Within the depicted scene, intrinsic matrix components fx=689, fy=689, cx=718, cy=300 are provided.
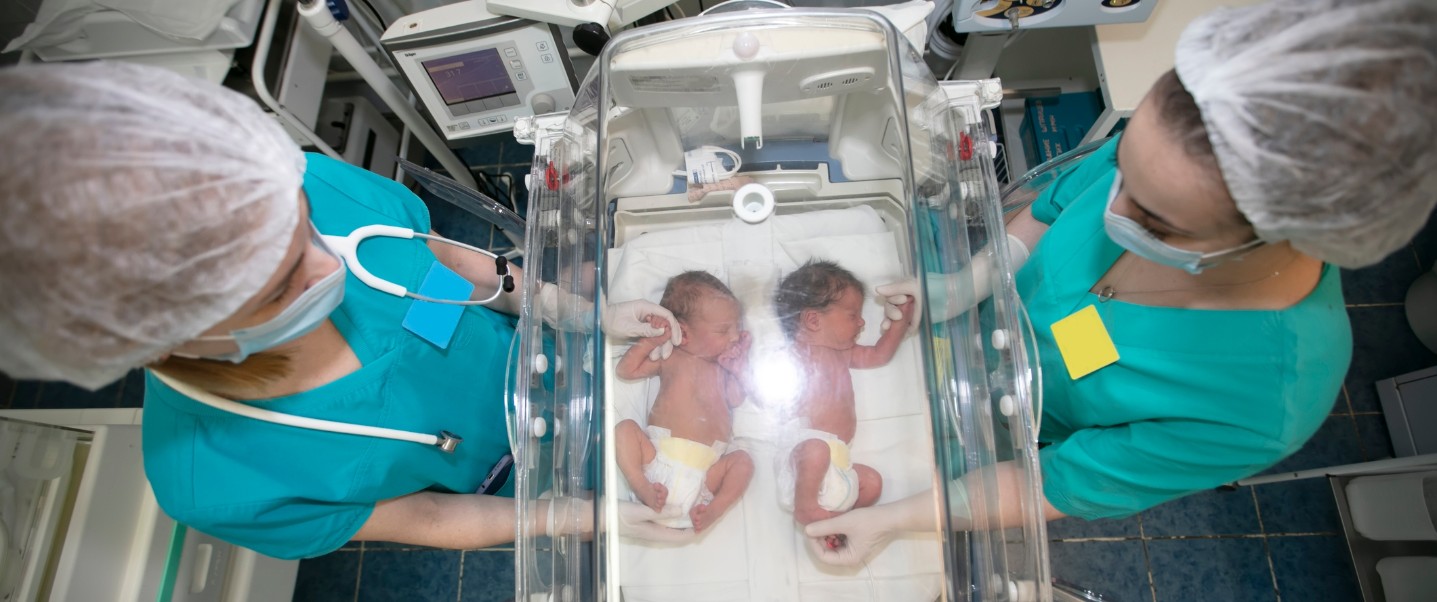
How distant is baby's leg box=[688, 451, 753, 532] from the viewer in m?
1.43

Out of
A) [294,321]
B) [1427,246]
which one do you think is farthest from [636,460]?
[1427,246]

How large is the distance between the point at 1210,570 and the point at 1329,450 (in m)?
0.58

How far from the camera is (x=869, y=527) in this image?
4.42 ft

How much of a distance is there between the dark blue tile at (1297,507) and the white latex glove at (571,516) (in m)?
2.21

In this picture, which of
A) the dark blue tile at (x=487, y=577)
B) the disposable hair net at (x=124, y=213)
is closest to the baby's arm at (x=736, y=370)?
the disposable hair net at (x=124, y=213)

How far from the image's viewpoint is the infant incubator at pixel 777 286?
3.95 feet

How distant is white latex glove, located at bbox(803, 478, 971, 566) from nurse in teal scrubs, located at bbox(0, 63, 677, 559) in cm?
48

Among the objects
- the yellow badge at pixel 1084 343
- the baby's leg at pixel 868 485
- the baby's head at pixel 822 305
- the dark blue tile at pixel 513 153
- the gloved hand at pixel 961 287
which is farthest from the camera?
the dark blue tile at pixel 513 153

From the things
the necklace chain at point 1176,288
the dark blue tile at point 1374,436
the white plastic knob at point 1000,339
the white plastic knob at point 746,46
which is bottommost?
the dark blue tile at point 1374,436

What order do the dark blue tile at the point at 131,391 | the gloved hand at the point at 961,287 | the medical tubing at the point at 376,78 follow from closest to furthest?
the gloved hand at the point at 961,287, the medical tubing at the point at 376,78, the dark blue tile at the point at 131,391

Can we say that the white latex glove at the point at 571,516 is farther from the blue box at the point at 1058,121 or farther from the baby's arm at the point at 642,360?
the blue box at the point at 1058,121

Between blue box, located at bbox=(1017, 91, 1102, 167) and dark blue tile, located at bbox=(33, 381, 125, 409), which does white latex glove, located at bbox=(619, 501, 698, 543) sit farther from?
dark blue tile, located at bbox=(33, 381, 125, 409)

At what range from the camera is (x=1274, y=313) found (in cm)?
97

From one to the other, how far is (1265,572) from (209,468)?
279 cm
